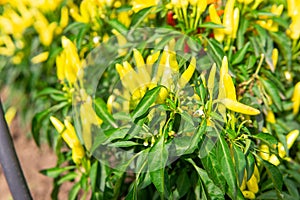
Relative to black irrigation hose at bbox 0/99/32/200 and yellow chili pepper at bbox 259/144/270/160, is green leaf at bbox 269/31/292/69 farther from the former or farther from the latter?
black irrigation hose at bbox 0/99/32/200

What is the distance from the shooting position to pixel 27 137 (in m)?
2.53

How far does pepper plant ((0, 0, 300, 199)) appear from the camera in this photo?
124 centimetres

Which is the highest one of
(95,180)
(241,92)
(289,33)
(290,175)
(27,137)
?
(289,33)

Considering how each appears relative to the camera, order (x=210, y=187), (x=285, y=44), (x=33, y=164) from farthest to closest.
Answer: (x=33, y=164)
(x=285, y=44)
(x=210, y=187)

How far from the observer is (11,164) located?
136 cm

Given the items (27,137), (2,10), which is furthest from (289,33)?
(27,137)

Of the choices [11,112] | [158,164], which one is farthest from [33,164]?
[158,164]

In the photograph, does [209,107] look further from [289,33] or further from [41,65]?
[41,65]

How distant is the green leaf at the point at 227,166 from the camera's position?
117 centimetres

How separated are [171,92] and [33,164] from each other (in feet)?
4.64

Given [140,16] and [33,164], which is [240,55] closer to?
[140,16]

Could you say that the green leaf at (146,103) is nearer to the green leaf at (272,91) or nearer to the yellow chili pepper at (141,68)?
the yellow chili pepper at (141,68)

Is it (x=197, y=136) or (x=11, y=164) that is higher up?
(x=197, y=136)

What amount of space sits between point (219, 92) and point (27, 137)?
151 centimetres
